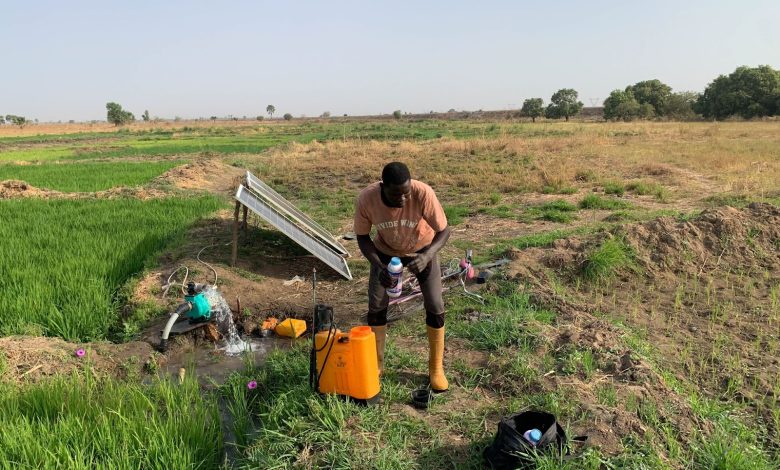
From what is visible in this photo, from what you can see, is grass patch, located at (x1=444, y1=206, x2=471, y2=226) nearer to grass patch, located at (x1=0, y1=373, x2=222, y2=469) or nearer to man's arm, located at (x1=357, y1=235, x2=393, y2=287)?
man's arm, located at (x1=357, y1=235, x2=393, y2=287)

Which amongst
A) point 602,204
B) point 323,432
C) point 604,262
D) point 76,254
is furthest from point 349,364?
point 602,204

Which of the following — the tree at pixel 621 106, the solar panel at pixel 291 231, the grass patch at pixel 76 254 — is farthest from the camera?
the tree at pixel 621 106

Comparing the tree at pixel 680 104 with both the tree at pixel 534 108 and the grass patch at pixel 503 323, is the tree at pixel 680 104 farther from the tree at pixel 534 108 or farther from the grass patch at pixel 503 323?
the grass patch at pixel 503 323

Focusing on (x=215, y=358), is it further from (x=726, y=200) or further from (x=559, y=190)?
(x=726, y=200)

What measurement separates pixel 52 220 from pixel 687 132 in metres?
31.1

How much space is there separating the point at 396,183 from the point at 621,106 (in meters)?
58.8

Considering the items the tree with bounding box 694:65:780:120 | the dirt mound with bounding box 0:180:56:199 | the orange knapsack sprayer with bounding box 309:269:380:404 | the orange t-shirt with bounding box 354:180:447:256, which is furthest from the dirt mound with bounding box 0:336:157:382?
the tree with bounding box 694:65:780:120

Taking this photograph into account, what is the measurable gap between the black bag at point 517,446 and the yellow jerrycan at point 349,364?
0.81 meters

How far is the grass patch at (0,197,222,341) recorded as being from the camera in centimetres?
492

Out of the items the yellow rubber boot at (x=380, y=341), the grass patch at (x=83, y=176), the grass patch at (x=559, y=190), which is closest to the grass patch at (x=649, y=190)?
the grass patch at (x=559, y=190)

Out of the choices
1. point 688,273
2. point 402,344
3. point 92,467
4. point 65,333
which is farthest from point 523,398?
point 65,333

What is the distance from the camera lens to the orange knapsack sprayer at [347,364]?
2941 millimetres

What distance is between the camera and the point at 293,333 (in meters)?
4.95

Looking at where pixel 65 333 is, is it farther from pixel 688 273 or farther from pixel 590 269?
pixel 688 273
